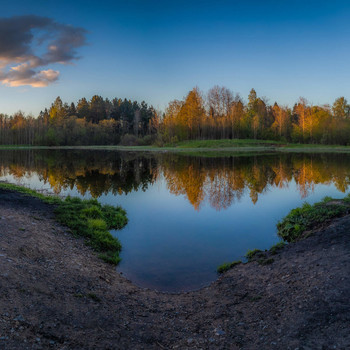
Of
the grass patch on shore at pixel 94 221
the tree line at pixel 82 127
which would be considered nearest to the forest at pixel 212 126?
the tree line at pixel 82 127

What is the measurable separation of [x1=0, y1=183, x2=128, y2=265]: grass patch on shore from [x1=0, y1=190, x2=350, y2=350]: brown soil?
1.15 metres

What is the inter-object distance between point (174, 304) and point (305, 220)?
7.20 metres

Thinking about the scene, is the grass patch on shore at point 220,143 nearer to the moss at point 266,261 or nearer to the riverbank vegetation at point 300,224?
the riverbank vegetation at point 300,224

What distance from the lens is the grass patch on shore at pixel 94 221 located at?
34.8ft

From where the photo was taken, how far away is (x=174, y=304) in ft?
23.2

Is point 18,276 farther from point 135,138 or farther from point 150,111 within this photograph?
point 150,111

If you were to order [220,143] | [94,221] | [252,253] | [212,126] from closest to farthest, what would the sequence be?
[252,253]
[94,221]
[220,143]
[212,126]

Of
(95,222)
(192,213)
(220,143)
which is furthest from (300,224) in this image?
(220,143)

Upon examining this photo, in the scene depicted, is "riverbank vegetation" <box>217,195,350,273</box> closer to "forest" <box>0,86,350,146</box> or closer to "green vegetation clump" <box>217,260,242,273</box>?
"green vegetation clump" <box>217,260,242,273</box>

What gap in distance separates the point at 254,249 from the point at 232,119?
84768 mm

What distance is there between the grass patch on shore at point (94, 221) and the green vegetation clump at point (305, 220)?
655 centimetres

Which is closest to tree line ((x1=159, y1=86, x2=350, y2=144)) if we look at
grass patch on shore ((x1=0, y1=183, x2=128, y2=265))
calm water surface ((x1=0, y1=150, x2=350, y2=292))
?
calm water surface ((x1=0, y1=150, x2=350, y2=292))

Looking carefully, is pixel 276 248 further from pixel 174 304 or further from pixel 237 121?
pixel 237 121

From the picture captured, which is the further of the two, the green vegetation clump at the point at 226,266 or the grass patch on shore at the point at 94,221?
the grass patch on shore at the point at 94,221
